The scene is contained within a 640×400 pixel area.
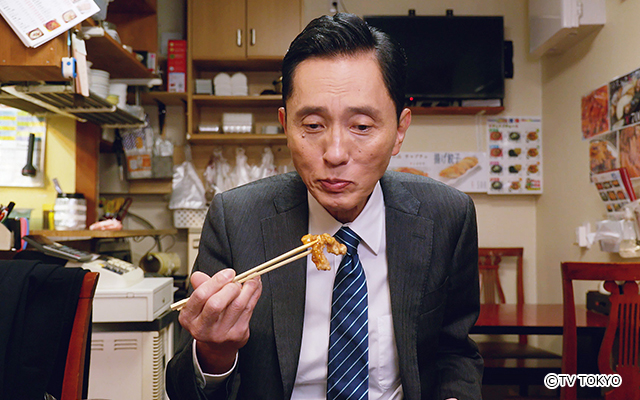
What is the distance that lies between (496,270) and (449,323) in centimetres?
254

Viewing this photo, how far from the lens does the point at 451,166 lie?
3816 mm

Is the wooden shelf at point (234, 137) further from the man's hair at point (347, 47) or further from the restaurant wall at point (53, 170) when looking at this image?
the man's hair at point (347, 47)

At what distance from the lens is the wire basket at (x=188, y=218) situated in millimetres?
3564

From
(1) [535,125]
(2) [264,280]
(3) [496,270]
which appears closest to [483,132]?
(1) [535,125]

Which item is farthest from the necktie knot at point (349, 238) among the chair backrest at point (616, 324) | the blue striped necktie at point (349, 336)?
the chair backrest at point (616, 324)

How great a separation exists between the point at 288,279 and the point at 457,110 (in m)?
2.99

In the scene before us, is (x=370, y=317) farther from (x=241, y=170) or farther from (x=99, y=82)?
(x=241, y=170)

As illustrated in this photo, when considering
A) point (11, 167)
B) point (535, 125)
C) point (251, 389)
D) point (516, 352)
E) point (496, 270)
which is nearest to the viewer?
point (251, 389)

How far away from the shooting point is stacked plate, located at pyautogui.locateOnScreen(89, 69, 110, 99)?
2.54 m

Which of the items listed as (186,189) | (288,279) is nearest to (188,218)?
(186,189)

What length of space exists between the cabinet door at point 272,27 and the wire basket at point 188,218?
1279mm

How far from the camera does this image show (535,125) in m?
3.79

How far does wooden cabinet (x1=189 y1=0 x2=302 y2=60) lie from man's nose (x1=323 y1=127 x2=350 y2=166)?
110 inches

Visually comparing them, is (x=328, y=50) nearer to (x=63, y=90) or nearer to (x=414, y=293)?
(x=414, y=293)
